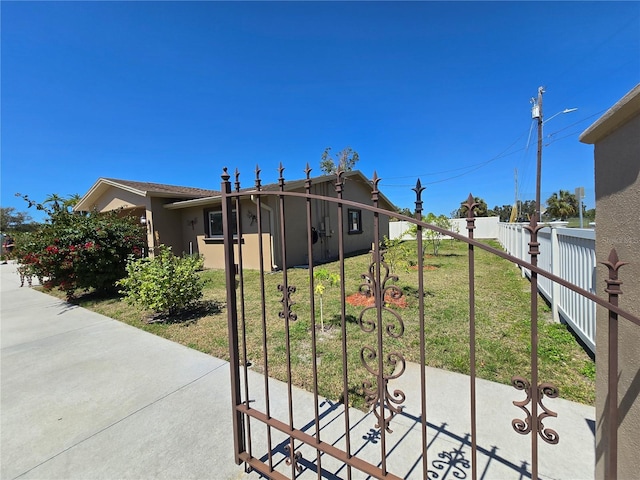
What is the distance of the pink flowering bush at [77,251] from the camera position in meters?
6.29

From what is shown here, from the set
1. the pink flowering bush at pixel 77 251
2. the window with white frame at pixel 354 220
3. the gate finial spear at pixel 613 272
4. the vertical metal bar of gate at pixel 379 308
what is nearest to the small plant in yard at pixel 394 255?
the vertical metal bar of gate at pixel 379 308

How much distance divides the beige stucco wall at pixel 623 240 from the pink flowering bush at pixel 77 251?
27.4ft

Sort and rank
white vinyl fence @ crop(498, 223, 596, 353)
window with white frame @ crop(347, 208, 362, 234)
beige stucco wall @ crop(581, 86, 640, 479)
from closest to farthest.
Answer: beige stucco wall @ crop(581, 86, 640, 479)
white vinyl fence @ crop(498, 223, 596, 353)
window with white frame @ crop(347, 208, 362, 234)

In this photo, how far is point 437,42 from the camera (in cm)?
916

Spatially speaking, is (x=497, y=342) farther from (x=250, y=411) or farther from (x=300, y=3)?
(x=300, y=3)

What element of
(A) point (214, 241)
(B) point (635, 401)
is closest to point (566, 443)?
(B) point (635, 401)

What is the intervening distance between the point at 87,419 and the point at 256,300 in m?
3.51

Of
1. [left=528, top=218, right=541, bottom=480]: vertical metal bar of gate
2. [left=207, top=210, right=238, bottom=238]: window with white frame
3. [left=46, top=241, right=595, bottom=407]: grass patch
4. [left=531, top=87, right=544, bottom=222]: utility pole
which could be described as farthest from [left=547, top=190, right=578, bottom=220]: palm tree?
[left=528, top=218, right=541, bottom=480]: vertical metal bar of gate

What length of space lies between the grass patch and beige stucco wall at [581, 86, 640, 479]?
2.80 feet

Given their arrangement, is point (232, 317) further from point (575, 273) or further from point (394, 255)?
point (394, 255)

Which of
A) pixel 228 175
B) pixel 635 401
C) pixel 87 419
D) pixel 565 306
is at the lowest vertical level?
pixel 87 419

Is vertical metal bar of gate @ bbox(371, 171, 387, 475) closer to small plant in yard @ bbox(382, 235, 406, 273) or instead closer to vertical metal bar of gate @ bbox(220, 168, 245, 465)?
vertical metal bar of gate @ bbox(220, 168, 245, 465)

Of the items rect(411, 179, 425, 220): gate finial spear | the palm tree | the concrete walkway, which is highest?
the palm tree

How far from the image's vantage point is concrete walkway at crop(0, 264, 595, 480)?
69.2 inches
